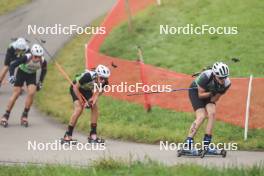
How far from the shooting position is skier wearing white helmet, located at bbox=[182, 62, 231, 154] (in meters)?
14.6

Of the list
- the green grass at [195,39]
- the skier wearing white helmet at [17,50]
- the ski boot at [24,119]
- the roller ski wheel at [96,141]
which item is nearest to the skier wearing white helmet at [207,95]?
the roller ski wheel at [96,141]

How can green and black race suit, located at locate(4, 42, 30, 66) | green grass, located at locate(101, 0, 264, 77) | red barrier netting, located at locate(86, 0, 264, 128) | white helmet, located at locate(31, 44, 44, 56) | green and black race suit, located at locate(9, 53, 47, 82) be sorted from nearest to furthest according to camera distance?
red barrier netting, located at locate(86, 0, 264, 128) → white helmet, located at locate(31, 44, 44, 56) → green and black race suit, located at locate(9, 53, 47, 82) → green and black race suit, located at locate(4, 42, 30, 66) → green grass, located at locate(101, 0, 264, 77)

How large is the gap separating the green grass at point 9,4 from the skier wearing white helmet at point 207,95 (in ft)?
54.6

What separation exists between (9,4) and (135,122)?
584 inches

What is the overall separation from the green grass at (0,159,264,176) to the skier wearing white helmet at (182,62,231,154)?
1.97 meters

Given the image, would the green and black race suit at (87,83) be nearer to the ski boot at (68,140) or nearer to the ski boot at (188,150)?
the ski boot at (68,140)

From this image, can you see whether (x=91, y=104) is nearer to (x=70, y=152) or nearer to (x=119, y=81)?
(x=70, y=152)

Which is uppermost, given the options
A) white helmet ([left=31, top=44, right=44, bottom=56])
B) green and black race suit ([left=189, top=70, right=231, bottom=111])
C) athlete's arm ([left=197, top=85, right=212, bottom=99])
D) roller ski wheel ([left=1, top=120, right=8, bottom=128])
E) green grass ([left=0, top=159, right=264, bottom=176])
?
white helmet ([left=31, top=44, right=44, bottom=56])

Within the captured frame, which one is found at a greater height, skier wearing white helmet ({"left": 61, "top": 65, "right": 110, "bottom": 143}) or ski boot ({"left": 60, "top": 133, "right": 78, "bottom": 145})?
skier wearing white helmet ({"left": 61, "top": 65, "right": 110, "bottom": 143})

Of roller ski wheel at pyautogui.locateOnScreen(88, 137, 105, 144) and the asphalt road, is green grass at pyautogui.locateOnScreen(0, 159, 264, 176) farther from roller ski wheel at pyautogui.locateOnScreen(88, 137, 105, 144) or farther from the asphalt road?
roller ski wheel at pyautogui.locateOnScreen(88, 137, 105, 144)

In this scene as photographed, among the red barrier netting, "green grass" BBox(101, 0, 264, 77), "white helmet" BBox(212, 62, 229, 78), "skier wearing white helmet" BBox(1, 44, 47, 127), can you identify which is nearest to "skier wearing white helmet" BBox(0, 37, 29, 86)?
"skier wearing white helmet" BBox(1, 44, 47, 127)

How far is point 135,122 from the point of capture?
17.8 meters

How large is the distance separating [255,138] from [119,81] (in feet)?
14.5

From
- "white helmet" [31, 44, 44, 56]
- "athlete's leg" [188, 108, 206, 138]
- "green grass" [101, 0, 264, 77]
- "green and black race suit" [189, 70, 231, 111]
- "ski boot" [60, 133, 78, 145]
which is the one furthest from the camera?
"green grass" [101, 0, 264, 77]
